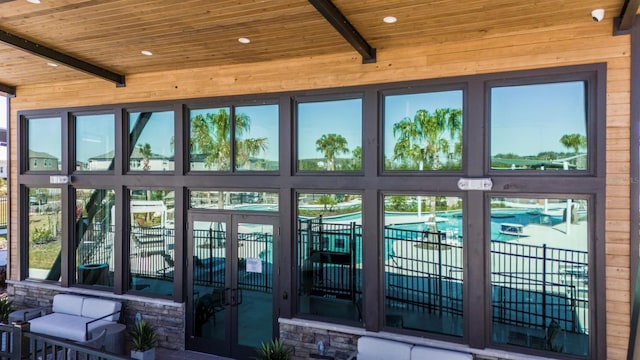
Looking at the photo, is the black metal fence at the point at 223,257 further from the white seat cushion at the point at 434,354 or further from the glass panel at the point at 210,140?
the white seat cushion at the point at 434,354

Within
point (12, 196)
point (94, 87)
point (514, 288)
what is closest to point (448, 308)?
point (514, 288)

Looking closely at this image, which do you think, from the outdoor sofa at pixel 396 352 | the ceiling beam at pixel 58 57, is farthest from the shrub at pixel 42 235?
the outdoor sofa at pixel 396 352

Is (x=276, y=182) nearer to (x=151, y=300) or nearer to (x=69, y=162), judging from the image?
(x=151, y=300)

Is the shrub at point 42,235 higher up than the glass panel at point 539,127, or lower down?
lower down

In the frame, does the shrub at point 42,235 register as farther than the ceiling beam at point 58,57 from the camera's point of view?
Yes

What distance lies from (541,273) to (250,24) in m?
4.31

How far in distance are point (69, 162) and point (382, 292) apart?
5790mm

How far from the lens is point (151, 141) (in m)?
6.52

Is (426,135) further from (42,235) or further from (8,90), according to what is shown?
(8,90)

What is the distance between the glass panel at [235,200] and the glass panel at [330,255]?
50 cm

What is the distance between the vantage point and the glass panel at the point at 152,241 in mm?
6363

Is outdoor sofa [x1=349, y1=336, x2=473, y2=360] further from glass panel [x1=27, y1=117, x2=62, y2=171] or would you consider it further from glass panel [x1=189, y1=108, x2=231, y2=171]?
glass panel [x1=27, y1=117, x2=62, y2=171]

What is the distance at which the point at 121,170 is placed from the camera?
655 centimetres

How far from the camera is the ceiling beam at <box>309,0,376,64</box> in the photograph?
3759mm
